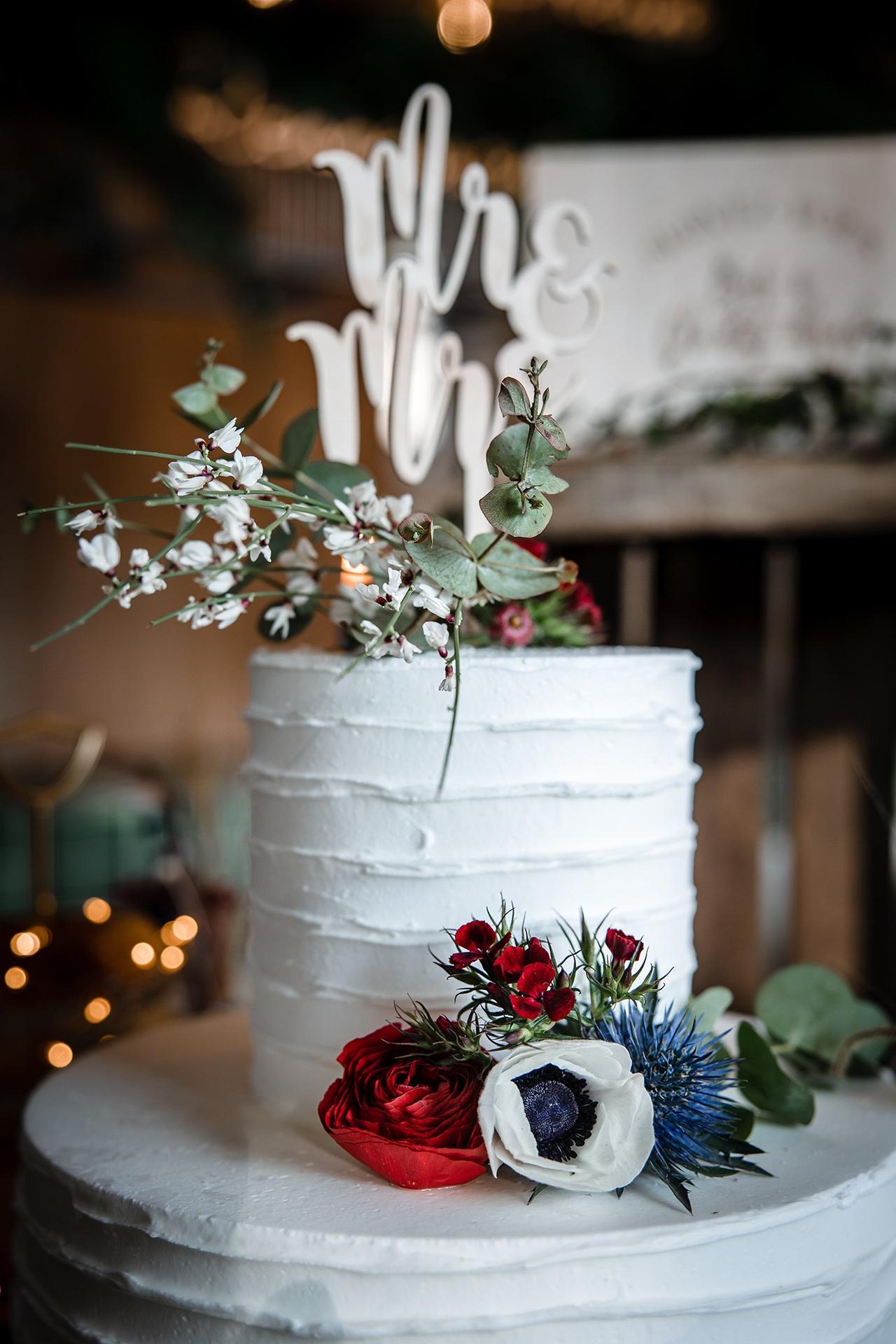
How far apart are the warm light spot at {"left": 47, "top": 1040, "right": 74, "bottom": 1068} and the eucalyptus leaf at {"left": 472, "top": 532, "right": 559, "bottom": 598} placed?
99cm

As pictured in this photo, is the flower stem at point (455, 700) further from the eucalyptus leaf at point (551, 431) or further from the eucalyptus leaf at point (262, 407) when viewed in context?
the eucalyptus leaf at point (262, 407)

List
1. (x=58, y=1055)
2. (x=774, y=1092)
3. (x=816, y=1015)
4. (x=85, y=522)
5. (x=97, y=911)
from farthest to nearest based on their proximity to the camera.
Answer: (x=97, y=911)
(x=58, y=1055)
(x=816, y=1015)
(x=774, y=1092)
(x=85, y=522)

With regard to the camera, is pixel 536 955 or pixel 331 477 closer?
pixel 536 955

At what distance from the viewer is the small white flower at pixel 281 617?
3.21 feet

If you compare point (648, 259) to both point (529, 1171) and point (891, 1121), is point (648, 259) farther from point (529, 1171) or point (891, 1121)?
point (529, 1171)

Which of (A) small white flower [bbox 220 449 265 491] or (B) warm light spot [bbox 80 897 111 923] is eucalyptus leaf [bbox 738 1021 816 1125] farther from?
(B) warm light spot [bbox 80 897 111 923]

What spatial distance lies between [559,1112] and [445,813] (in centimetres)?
22

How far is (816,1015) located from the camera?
110cm

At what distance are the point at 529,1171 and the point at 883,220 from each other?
1619 millimetres

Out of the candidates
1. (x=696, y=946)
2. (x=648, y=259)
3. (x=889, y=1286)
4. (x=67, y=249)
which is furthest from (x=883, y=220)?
(x=67, y=249)

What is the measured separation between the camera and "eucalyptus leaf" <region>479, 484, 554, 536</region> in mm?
776

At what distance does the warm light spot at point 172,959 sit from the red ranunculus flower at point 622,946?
109cm

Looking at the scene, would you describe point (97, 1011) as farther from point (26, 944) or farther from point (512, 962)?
point (512, 962)

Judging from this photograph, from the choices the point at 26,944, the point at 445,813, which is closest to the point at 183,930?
the point at 26,944
